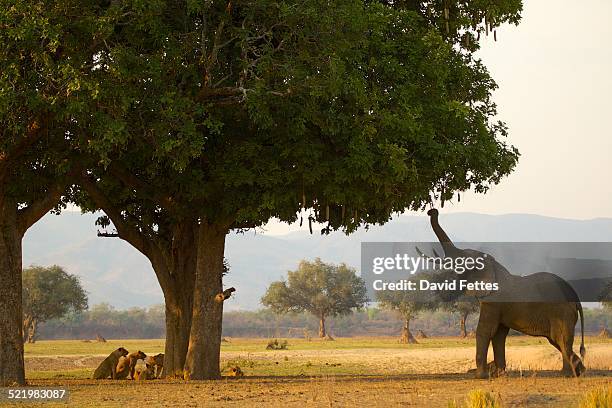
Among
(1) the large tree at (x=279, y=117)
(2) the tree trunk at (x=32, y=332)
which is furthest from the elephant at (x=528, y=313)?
(2) the tree trunk at (x=32, y=332)

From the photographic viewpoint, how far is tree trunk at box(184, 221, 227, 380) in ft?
A: 97.7

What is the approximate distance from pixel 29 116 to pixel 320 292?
112149 mm

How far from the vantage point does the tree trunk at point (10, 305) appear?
26.5 m

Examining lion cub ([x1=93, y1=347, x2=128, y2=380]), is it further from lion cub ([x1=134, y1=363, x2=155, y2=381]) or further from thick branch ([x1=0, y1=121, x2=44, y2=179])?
thick branch ([x1=0, y1=121, x2=44, y2=179])

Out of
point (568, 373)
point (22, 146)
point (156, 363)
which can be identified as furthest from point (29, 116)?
point (568, 373)

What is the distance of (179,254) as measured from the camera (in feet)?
108

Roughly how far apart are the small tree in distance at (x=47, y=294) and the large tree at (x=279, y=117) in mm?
87750

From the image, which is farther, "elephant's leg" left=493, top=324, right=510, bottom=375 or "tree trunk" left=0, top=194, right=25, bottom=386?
"elephant's leg" left=493, top=324, right=510, bottom=375

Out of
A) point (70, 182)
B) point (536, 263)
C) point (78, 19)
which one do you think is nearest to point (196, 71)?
point (78, 19)

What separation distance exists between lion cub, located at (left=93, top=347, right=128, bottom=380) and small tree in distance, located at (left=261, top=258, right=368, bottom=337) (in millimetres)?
96245

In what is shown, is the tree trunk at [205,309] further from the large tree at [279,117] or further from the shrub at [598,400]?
the shrub at [598,400]

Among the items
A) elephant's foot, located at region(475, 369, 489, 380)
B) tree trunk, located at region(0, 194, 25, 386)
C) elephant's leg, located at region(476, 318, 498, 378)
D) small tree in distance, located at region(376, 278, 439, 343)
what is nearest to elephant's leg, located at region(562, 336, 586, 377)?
elephant's leg, located at region(476, 318, 498, 378)

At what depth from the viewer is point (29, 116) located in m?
23.5

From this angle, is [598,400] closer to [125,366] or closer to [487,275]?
[487,275]
